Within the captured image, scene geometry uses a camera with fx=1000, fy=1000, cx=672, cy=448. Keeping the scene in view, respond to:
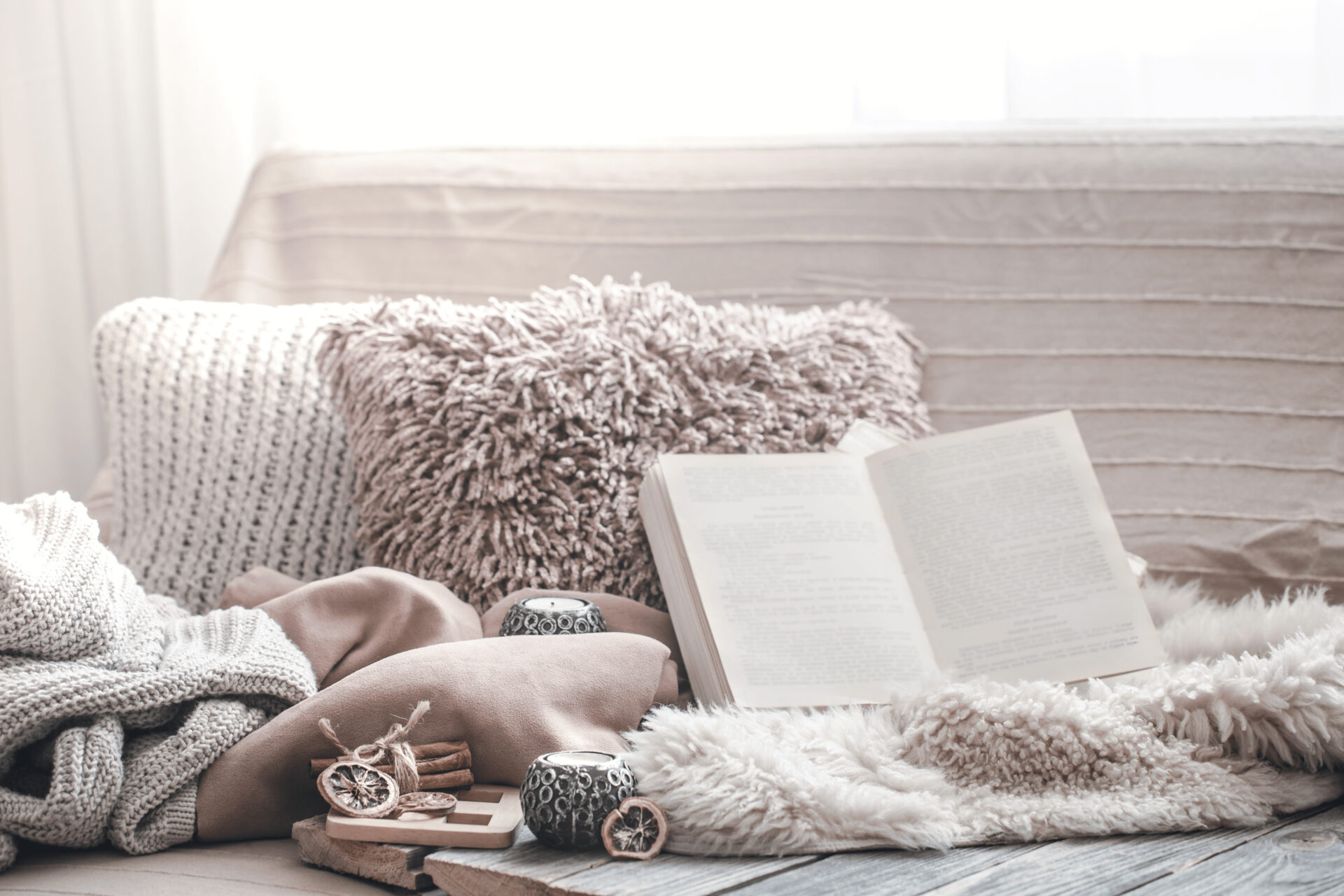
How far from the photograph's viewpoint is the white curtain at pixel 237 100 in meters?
1.45

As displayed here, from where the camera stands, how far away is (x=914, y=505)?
0.80 m

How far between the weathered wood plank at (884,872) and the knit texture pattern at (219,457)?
1.85 feet

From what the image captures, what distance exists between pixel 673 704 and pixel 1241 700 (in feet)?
1.15

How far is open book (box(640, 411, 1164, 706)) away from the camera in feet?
2.34

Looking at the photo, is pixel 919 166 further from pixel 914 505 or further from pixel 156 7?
pixel 156 7

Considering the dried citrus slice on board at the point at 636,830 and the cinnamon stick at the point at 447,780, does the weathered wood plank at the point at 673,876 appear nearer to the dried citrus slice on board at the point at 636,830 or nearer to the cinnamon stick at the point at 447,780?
the dried citrus slice on board at the point at 636,830

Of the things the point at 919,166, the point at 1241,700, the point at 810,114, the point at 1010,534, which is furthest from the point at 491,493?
the point at 810,114

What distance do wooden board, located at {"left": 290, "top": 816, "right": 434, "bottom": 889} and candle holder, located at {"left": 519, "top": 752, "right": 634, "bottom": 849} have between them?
6 cm

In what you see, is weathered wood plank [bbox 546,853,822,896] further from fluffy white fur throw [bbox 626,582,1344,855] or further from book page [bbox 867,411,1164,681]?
book page [bbox 867,411,1164,681]

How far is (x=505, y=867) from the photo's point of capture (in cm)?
47

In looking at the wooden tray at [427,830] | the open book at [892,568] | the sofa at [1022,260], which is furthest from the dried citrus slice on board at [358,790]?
the sofa at [1022,260]

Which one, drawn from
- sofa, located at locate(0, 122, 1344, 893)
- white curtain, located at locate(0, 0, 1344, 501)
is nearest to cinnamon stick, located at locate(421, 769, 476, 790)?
sofa, located at locate(0, 122, 1344, 893)

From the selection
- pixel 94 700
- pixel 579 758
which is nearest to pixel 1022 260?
pixel 579 758

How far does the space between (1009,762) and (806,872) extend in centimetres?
15
